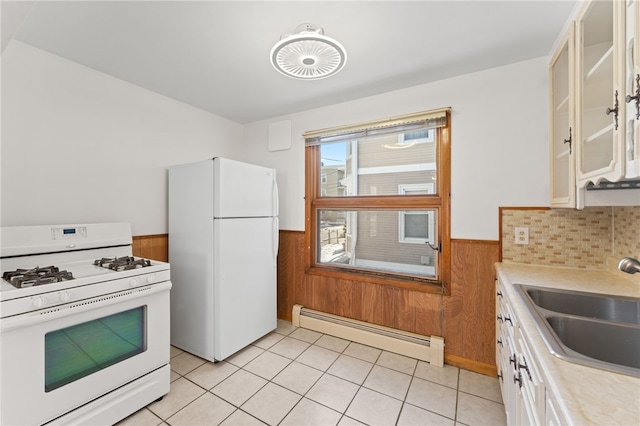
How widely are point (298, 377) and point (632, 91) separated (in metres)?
2.41

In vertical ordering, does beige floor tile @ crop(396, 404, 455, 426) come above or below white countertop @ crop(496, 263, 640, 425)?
below

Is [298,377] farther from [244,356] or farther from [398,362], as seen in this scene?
[398,362]

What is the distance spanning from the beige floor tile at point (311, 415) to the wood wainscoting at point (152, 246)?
6.08ft

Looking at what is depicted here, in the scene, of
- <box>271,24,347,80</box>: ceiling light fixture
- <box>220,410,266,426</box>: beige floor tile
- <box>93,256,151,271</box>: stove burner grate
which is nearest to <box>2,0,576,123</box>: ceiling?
<box>271,24,347,80</box>: ceiling light fixture

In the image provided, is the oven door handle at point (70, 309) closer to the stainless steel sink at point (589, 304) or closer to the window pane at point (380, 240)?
the window pane at point (380, 240)

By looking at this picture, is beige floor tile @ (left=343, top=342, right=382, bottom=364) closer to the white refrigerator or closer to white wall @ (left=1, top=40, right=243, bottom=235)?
the white refrigerator

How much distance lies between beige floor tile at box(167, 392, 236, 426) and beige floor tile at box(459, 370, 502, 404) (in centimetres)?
165

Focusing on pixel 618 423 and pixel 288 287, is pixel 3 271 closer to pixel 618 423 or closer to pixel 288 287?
pixel 288 287

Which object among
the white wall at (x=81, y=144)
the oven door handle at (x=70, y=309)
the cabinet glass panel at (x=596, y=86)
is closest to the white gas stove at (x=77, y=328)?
the oven door handle at (x=70, y=309)

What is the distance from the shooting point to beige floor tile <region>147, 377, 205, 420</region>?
1697mm

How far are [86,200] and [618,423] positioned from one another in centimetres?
296

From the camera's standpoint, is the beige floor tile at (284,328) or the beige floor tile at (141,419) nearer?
the beige floor tile at (141,419)

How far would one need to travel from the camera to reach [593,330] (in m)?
1.04

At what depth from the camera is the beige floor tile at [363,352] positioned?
2301mm
